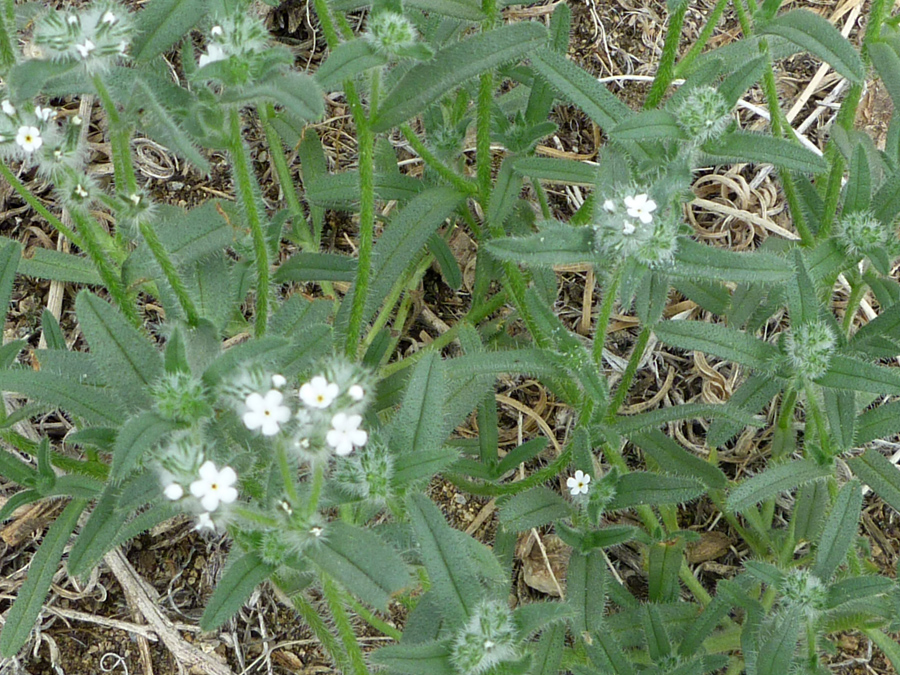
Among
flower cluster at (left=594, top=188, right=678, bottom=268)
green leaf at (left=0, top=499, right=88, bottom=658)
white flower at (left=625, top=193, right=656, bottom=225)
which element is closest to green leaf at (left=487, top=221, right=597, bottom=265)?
flower cluster at (left=594, top=188, right=678, bottom=268)

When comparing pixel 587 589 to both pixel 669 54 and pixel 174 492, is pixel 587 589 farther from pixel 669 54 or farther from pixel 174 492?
pixel 669 54

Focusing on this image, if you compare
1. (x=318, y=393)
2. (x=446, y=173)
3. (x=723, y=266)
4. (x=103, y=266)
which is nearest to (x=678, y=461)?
(x=723, y=266)

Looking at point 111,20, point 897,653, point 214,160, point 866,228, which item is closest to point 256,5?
point 214,160

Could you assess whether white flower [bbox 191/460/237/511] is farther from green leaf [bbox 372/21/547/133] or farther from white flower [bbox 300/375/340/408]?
green leaf [bbox 372/21/547/133]

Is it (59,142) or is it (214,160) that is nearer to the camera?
(59,142)

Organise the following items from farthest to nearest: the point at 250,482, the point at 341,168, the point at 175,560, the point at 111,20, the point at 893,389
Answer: the point at 341,168 → the point at 175,560 → the point at 893,389 → the point at 250,482 → the point at 111,20

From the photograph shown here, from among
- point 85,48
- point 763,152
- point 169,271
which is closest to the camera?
point 85,48

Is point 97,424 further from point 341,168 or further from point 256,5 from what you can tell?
point 256,5
